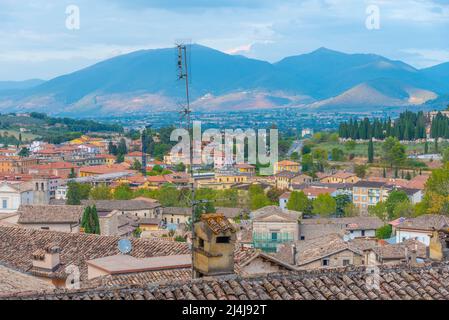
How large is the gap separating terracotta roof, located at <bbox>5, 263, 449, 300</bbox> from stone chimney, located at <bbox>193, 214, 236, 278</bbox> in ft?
3.21

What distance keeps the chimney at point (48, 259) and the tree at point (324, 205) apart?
41.5 metres

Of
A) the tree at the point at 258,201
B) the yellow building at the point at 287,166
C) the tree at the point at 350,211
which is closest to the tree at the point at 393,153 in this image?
the yellow building at the point at 287,166

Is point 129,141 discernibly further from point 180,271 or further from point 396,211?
point 180,271

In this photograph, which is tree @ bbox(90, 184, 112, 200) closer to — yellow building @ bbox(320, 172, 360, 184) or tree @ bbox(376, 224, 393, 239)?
yellow building @ bbox(320, 172, 360, 184)

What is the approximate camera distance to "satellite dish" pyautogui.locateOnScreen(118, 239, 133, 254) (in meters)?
13.0

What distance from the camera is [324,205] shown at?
178 feet

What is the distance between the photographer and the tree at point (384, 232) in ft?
129

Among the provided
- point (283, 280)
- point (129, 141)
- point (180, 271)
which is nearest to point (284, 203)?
point (180, 271)

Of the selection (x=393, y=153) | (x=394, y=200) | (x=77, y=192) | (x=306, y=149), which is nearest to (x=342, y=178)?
(x=393, y=153)

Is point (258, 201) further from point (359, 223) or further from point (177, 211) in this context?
point (359, 223)

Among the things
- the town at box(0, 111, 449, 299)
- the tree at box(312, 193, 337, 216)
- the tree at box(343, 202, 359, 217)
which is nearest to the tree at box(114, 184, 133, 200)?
the town at box(0, 111, 449, 299)

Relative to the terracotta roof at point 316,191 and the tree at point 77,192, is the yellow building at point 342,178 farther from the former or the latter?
the tree at point 77,192

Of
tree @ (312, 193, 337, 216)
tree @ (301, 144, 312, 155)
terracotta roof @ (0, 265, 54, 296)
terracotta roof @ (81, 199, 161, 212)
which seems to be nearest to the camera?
terracotta roof @ (0, 265, 54, 296)

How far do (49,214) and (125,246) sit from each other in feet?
29.7
